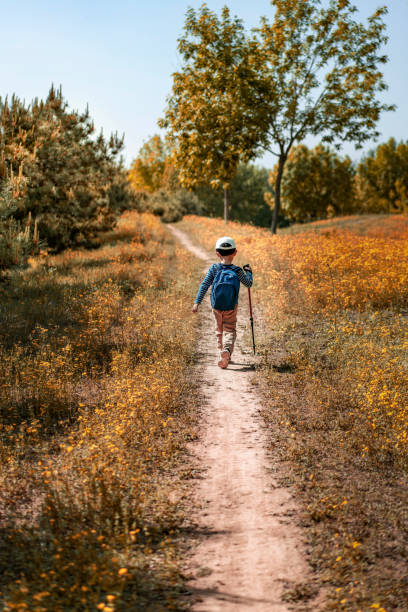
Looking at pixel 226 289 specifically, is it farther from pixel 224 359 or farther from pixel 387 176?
pixel 387 176

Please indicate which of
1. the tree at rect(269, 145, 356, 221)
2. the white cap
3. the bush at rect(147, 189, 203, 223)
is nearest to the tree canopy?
the white cap

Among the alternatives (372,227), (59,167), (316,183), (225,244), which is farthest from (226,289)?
(316,183)

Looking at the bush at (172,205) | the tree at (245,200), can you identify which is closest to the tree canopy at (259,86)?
the bush at (172,205)

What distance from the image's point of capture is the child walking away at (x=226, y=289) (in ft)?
25.3

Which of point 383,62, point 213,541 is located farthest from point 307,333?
point 383,62

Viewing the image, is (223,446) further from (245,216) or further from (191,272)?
(245,216)

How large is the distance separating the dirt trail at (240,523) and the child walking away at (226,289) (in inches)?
57.4

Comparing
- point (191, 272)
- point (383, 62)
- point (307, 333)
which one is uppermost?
point (383, 62)

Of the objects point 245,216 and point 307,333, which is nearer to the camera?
point 307,333

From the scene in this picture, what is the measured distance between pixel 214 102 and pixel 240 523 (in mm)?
19071

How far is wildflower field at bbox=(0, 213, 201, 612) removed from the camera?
3.56 metres

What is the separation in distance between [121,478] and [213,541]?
1.28 metres

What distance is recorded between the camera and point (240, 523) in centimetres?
427

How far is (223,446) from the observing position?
5.64 metres
